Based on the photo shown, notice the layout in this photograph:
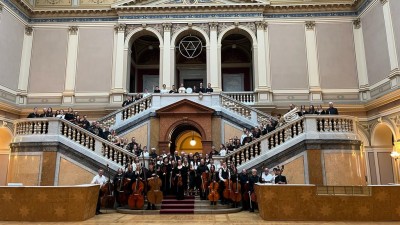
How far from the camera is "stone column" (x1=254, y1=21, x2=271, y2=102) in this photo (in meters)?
16.8

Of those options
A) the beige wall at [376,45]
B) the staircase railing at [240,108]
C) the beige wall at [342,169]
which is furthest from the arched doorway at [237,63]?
the beige wall at [342,169]

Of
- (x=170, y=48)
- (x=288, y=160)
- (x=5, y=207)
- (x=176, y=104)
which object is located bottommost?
(x=5, y=207)

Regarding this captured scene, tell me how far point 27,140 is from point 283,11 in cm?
1360

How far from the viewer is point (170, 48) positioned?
17.7m

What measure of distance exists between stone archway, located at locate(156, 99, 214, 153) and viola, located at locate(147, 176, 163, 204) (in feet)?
14.4

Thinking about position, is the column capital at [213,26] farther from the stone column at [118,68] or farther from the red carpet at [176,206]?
the red carpet at [176,206]

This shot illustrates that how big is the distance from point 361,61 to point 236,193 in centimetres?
1170

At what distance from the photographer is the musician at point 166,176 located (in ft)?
31.2

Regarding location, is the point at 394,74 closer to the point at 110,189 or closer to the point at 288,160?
the point at 288,160

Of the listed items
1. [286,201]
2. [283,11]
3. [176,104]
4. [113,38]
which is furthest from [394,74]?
[113,38]

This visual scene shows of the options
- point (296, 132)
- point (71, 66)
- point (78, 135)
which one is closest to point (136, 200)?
point (78, 135)

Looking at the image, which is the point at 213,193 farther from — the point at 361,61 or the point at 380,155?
the point at 361,61

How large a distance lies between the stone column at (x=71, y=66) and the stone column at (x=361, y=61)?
46.3ft

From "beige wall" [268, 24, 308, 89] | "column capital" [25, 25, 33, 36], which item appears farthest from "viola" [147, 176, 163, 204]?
"column capital" [25, 25, 33, 36]
